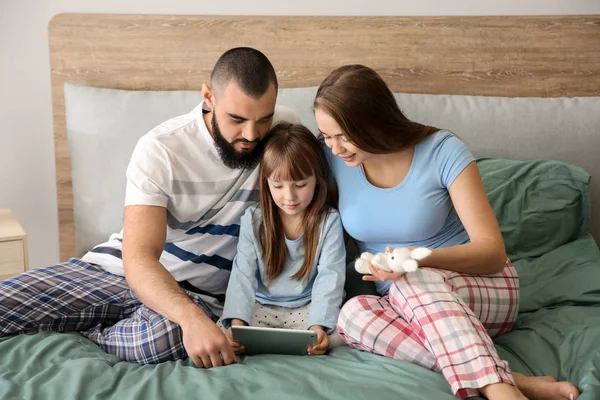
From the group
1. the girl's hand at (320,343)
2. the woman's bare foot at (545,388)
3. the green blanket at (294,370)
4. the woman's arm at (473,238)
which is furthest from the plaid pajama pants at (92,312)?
the woman's bare foot at (545,388)


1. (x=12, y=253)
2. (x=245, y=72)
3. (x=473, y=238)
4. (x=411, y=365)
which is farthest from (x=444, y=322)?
(x=12, y=253)

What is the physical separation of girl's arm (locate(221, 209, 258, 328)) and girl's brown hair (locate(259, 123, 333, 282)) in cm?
3

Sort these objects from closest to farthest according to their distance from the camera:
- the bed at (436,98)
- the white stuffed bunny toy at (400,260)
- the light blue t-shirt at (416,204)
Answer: the white stuffed bunny toy at (400,260) < the light blue t-shirt at (416,204) < the bed at (436,98)

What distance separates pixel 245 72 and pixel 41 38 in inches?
42.4

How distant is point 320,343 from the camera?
5.68 feet

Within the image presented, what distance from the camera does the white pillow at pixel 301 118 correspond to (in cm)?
235

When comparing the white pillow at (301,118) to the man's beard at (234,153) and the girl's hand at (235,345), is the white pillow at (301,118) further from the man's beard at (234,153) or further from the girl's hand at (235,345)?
the girl's hand at (235,345)

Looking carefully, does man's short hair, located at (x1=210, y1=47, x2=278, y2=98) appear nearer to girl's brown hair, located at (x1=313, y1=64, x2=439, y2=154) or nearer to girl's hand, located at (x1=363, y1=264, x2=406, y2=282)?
girl's brown hair, located at (x1=313, y1=64, x2=439, y2=154)

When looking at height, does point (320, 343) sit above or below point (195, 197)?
below

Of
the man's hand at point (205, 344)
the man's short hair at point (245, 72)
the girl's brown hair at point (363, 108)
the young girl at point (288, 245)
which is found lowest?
the man's hand at point (205, 344)

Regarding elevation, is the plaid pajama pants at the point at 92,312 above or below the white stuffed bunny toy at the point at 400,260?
below

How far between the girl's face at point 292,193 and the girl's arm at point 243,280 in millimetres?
103

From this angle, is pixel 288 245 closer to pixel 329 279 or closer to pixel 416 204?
pixel 329 279

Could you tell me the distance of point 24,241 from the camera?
7.50ft
